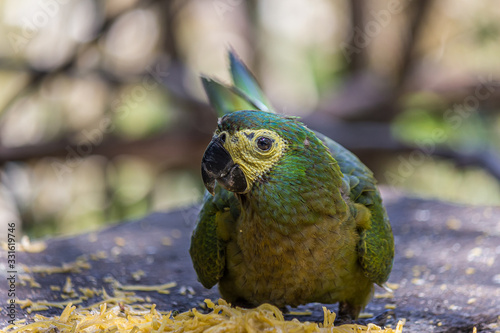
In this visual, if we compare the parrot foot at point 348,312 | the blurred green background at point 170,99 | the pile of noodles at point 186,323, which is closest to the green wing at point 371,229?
the parrot foot at point 348,312

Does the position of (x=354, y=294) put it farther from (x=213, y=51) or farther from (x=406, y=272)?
(x=213, y=51)

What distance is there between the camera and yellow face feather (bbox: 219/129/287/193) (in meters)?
2.48

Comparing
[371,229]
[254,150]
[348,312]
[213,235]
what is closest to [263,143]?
[254,150]

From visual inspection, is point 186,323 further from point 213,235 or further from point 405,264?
point 405,264

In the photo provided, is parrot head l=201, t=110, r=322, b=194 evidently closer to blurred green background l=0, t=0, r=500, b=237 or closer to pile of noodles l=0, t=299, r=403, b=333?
pile of noodles l=0, t=299, r=403, b=333

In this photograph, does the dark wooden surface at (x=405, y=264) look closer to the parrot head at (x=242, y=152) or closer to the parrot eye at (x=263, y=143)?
the parrot head at (x=242, y=152)

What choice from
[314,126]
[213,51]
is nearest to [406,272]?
[314,126]

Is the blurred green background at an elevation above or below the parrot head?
above

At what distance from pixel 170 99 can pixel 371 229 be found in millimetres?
6270

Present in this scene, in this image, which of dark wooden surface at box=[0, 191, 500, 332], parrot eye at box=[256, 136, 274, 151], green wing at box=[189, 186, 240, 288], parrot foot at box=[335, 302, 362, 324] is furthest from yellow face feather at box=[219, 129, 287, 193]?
dark wooden surface at box=[0, 191, 500, 332]

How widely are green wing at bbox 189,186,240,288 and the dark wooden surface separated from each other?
446mm

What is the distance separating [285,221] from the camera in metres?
2.55

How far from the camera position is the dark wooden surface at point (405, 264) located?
3160 millimetres

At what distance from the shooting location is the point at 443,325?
2979 millimetres
